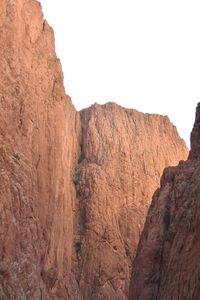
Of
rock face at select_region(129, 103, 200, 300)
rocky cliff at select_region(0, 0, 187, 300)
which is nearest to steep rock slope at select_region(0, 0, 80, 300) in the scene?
rocky cliff at select_region(0, 0, 187, 300)

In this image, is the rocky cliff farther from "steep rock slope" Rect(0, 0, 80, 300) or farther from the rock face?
the rock face

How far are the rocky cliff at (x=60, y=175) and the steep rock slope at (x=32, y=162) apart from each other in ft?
0.24

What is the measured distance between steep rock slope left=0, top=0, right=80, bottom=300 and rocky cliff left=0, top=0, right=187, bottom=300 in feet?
0.24

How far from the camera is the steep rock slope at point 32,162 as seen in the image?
32.2m

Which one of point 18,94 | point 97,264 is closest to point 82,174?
point 97,264

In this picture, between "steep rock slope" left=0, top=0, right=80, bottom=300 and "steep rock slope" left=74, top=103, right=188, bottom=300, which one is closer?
"steep rock slope" left=0, top=0, right=80, bottom=300

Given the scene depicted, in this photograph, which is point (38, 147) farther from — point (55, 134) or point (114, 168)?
point (114, 168)

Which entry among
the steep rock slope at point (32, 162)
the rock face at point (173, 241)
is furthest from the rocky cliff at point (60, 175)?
the rock face at point (173, 241)

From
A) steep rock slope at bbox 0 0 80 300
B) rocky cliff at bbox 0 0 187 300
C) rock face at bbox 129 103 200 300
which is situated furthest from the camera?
rocky cliff at bbox 0 0 187 300

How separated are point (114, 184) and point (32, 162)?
19.5 meters

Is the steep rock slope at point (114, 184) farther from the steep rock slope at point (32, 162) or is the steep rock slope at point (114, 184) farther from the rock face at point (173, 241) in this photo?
the rock face at point (173, 241)

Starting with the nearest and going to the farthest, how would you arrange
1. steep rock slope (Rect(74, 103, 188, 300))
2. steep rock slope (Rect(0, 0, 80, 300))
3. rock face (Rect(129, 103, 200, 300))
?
rock face (Rect(129, 103, 200, 300)) → steep rock slope (Rect(0, 0, 80, 300)) → steep rock slope (Rect(74, 103, 188, 300))

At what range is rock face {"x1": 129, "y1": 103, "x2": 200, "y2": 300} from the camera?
1631 centimetres

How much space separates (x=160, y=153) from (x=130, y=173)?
7.87 m
